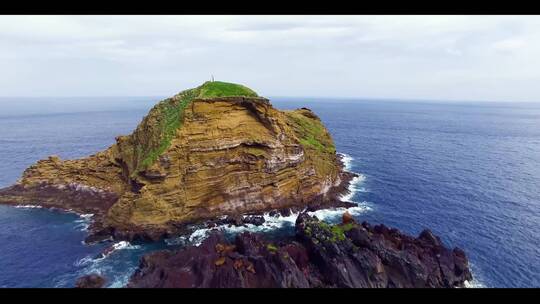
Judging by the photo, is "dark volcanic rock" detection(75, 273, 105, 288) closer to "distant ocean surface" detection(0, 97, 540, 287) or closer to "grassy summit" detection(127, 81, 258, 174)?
"distant ocean surface" detection(0, 97, 540, 287)

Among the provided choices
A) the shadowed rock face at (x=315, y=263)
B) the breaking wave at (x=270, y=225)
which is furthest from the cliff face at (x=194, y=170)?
the shadowed rock face at (x=315, y=263)

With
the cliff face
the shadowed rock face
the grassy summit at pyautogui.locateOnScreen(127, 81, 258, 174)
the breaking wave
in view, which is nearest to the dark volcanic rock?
the shadowed rock face

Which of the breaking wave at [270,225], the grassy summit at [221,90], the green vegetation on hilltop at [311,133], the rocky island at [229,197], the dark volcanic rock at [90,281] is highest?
the grassy summit at [221,90]

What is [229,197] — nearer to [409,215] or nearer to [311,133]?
[311,133]

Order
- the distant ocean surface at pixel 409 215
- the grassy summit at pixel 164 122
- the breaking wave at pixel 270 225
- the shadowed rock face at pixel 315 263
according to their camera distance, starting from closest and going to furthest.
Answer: the shadowed rock face at pixel 315 263
the distant ocean surface at pixel 409 215
the breaking wave at pixel 270 225
the grassy summit at pixel 164 122

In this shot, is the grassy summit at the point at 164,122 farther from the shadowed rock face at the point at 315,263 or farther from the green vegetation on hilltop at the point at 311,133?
the shadowed rock face at the point at 315,263

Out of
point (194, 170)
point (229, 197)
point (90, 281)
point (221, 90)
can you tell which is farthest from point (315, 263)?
point (221, 90)
